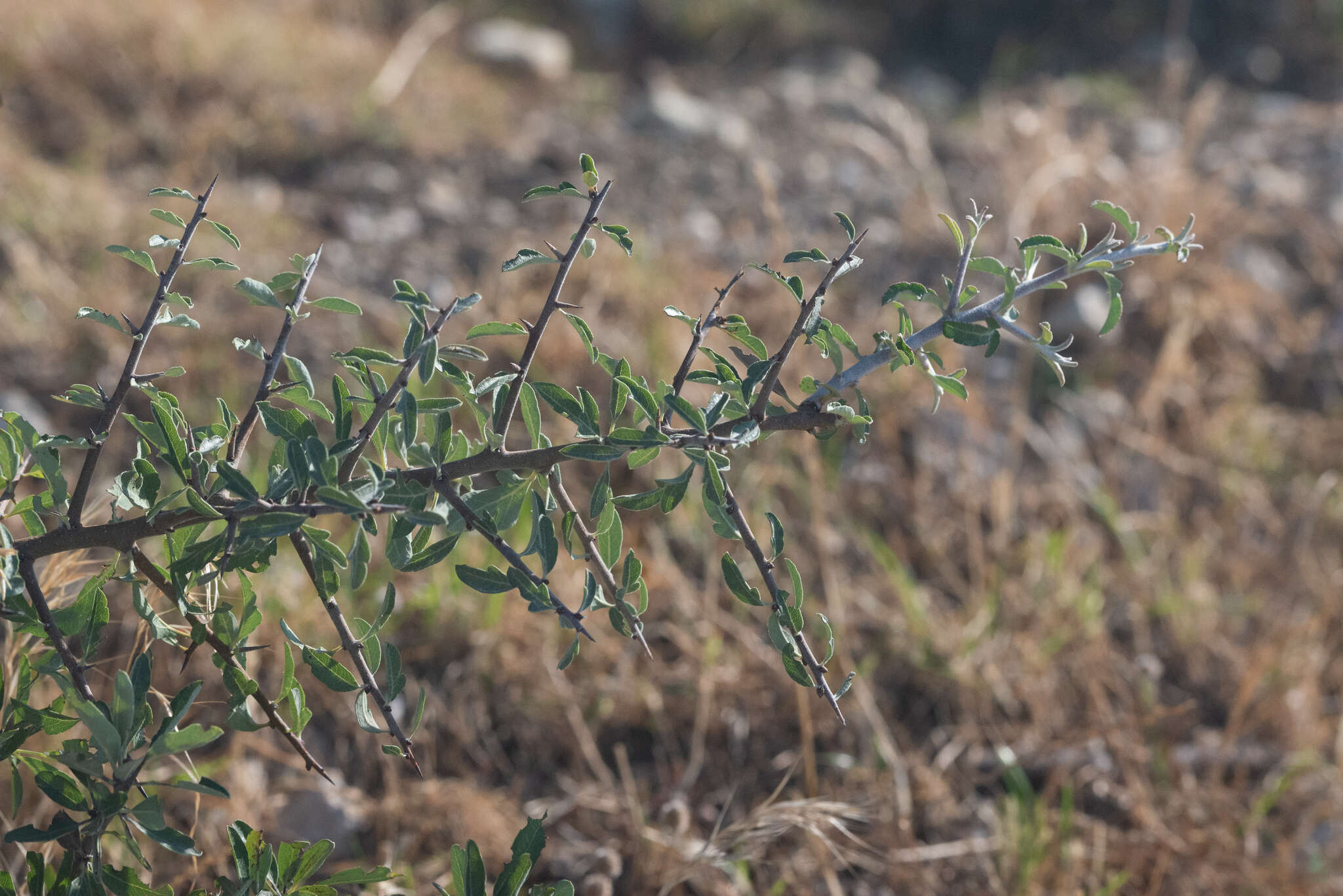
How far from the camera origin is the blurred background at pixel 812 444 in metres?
1.78

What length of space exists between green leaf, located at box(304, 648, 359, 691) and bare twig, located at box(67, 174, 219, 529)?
0.24m

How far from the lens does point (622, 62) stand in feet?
18.4

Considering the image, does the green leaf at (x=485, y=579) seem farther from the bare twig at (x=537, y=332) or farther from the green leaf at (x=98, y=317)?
the green leaf at (x=98, y=317)

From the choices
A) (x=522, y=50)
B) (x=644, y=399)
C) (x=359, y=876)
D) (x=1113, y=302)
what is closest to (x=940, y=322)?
(x=1113, y=302)

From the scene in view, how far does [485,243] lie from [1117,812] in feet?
8.12

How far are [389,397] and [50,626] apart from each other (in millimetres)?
338

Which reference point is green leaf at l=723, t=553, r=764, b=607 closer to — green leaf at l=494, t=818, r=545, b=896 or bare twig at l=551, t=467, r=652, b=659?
bare twig at l=551, t=467, r=652, b=659

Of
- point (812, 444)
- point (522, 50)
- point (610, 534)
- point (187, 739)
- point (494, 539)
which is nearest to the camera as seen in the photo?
point (187, 739)

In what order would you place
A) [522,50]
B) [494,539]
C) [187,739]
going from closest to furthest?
[187,739], [494,539], [522,50]

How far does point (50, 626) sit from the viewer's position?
2.92 ft

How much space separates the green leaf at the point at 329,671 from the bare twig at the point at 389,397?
153 millimetres

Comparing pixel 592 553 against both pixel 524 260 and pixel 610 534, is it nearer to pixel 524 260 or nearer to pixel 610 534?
pixel 610 534

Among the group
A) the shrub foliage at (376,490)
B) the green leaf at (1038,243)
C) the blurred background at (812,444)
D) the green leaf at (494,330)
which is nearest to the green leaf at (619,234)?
the shrub foliage at (376,490)

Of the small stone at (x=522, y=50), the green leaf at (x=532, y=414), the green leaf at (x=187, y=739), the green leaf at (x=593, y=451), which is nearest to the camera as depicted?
the green leaf at (x=187, y=739)
